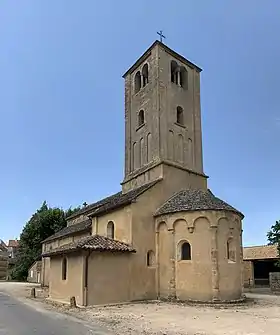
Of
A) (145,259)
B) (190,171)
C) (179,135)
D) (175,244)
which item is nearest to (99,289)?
(145,259)

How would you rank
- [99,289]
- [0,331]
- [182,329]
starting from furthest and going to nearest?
1. [99,289]
2. [182,329]
3. [0,331]

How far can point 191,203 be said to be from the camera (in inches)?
913

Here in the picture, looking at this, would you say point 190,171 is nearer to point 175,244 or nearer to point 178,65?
point 175,244

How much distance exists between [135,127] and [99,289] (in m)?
14.0

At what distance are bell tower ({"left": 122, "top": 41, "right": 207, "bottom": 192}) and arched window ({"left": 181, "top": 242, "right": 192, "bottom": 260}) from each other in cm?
526

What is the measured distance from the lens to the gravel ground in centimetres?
1257

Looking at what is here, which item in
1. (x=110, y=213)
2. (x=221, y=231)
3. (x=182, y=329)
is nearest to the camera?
(x=182, y=329)

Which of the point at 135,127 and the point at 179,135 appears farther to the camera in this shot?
the point at 135,127

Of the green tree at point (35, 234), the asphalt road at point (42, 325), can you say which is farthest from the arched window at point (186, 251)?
the green tree at point (35, 234)

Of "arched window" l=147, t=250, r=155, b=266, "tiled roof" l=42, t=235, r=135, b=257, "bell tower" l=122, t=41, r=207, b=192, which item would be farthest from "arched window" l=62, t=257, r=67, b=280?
"bell tower" l=122, t=41, r=207, b=192

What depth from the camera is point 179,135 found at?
28281mm

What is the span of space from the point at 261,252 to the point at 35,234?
111ft

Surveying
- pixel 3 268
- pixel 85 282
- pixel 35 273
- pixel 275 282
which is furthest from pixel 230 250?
pixel 3 268

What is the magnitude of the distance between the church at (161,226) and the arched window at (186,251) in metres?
0.06
